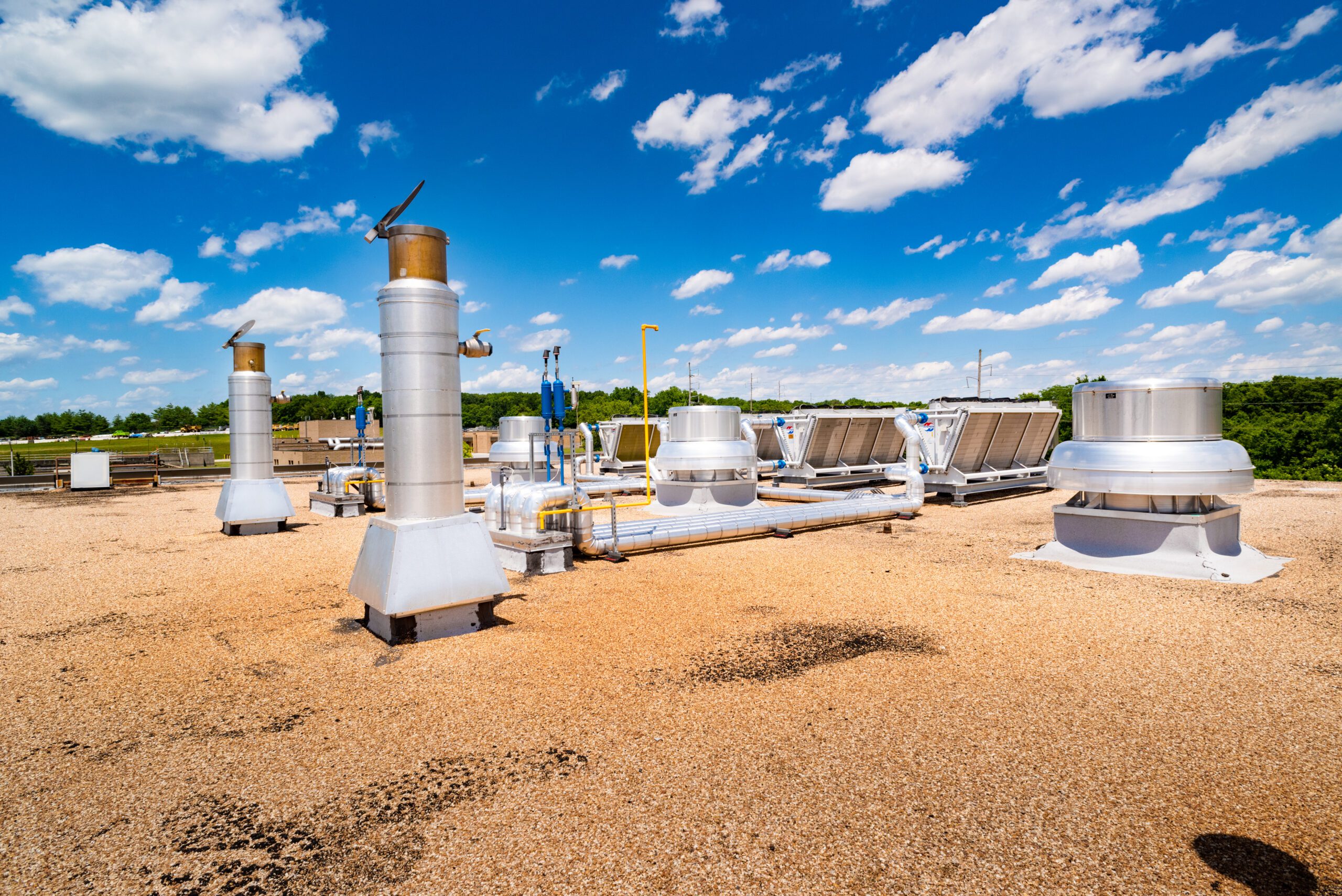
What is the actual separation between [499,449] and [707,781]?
76.4 ft

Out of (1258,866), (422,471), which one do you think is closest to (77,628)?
(422,471)

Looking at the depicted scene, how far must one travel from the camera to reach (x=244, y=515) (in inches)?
644

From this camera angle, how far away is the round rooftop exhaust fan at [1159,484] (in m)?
11.1

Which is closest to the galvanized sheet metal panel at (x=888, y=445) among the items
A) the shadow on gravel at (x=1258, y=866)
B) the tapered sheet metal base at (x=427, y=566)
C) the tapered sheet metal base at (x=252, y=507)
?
the tapered sheet metal base at (x=252, y=507)

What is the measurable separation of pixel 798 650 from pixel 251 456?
1513 cm

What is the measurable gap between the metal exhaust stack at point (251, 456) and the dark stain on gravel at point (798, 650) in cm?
1372

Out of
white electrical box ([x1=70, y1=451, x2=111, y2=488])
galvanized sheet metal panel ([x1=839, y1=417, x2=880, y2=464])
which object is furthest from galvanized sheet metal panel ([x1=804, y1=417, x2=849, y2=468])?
white electrical box ([x1=70, y1=451, x2=111, y2=488])

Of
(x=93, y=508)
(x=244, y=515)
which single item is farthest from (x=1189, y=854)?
(x=93, y=508)

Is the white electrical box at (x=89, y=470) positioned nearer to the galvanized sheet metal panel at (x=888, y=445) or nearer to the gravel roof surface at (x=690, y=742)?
the gravel roof surface at (x=690, y=742)

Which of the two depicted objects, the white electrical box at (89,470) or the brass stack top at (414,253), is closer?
the brass stack top at (414,253)

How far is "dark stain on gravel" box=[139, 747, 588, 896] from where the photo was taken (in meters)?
3.87

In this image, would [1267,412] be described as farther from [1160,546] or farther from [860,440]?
[1160,546]

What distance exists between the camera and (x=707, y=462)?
18672 mm

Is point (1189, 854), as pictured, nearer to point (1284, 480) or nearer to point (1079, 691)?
point (1079, 691)
